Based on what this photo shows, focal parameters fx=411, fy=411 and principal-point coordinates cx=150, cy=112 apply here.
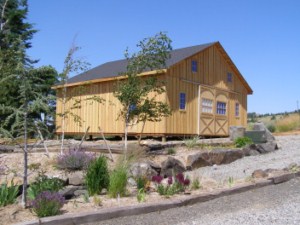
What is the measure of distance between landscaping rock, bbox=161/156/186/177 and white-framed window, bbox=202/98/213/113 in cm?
995

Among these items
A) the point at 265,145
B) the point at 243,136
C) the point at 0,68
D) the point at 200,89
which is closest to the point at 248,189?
the point at 0,68

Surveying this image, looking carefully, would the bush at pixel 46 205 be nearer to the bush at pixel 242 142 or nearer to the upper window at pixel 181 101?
the bush at pixel 242 142

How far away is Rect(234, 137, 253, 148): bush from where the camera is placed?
16.4m

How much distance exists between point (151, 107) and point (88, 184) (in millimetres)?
6460

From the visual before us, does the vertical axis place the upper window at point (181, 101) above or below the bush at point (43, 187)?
above

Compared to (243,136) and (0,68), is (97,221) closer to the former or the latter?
(0,68)

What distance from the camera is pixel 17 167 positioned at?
11586mm

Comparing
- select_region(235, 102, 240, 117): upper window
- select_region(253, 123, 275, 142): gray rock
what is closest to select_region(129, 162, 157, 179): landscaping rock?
select_region(253, 123, 275, 142): gray rock

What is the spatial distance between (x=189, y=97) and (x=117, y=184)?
47.1 feet

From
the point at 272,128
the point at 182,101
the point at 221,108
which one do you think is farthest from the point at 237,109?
the point at 272,128

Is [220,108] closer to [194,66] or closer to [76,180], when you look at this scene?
[194,66]

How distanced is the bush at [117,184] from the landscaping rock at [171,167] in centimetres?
433

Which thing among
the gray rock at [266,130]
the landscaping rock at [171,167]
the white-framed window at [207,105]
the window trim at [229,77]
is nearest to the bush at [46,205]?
the landscaping rock at [171,167]

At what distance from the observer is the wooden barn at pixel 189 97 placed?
65.0 ft
